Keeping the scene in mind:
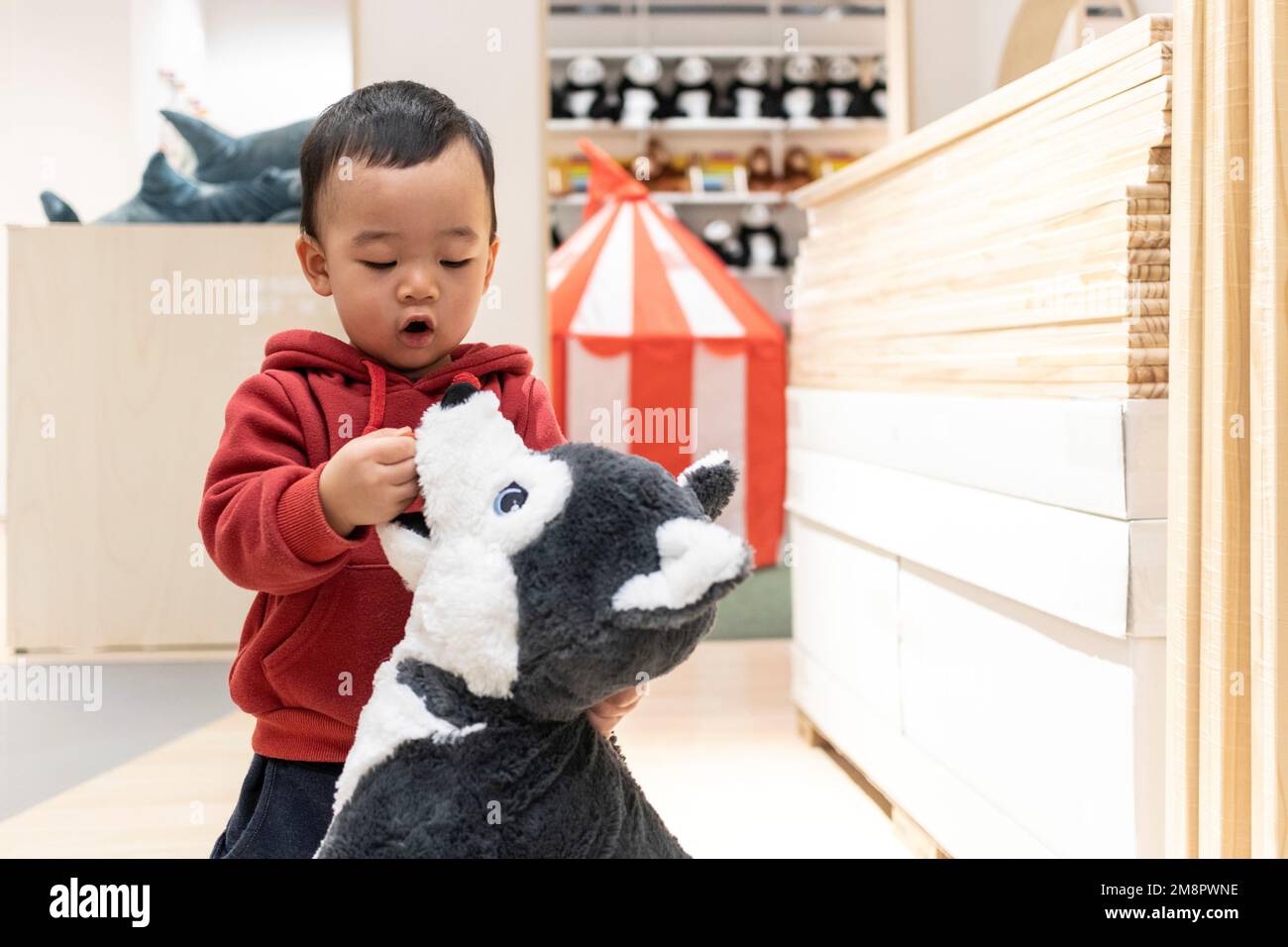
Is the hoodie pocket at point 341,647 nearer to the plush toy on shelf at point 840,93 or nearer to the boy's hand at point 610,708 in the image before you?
the boy's hand at point 610,708

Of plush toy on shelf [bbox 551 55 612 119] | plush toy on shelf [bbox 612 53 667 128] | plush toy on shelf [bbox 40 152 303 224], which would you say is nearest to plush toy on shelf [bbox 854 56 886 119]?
plush toy on shelf [bbox 612 53 667 128]

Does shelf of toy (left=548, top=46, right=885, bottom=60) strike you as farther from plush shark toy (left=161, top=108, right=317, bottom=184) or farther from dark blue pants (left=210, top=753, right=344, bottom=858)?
dark blue pants (left=210, top=753, right=344, bottom=858)

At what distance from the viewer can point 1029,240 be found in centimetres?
120

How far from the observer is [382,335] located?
0.71m

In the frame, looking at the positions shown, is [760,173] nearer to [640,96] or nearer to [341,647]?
[640,96]

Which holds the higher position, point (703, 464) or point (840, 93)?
point (840, 93)

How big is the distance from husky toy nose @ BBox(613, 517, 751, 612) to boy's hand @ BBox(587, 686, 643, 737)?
4.4 inches

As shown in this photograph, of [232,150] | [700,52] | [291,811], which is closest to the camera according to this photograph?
[291,811]

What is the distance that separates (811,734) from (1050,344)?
3.43 ft

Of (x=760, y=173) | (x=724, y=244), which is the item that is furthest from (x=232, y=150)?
(x=760, y=173)

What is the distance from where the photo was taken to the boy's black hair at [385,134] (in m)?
0.66

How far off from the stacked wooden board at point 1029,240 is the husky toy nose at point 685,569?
Answer: 0.62 meters

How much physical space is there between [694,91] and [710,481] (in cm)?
474

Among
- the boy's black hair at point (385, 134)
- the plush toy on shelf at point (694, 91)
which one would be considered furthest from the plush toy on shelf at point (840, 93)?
the boy's black hair at point (385, 134)
